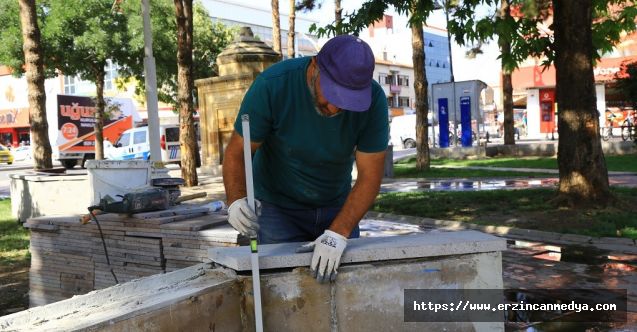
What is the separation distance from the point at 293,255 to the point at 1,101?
5866 cm

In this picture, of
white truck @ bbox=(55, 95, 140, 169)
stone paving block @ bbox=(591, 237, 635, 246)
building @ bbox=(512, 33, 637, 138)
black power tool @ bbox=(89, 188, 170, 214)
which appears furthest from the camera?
white truck @ bbox=(55, 95, 140, 169)

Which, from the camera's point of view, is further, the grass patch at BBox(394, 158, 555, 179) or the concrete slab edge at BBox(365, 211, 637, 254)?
the grass patch at BBox(394, 158, 555, 179)

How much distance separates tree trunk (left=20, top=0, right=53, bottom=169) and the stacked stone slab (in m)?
5.87

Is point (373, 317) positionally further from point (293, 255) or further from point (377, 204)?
point (377, 204)

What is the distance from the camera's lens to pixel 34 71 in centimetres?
1045

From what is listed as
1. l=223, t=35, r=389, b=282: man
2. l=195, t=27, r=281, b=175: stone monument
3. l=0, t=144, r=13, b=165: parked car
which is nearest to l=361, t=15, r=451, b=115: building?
l=0, t=144, r=13, b=165: parked car

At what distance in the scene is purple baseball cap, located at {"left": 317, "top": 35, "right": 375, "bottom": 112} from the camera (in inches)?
101

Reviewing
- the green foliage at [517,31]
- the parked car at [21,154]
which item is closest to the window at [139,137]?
the parked car at [21,154]

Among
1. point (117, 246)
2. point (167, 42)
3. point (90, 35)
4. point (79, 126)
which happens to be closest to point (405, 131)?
point (167, 42)

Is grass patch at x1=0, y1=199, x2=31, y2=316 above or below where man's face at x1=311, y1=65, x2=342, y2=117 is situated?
below

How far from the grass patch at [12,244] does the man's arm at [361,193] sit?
20.2 feet

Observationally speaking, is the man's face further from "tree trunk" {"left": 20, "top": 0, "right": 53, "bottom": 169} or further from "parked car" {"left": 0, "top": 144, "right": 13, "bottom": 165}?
"parked car" {"left": 0, "top": 144, "right": 13, "bottom": 165}

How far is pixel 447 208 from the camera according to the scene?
32.4 ft

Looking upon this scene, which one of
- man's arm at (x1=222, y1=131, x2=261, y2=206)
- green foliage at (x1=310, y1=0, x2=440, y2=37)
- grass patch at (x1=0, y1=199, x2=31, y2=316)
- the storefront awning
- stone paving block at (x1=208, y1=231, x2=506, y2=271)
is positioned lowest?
grass patch at (x1=0, y1=199, x2=31, y2=316)
